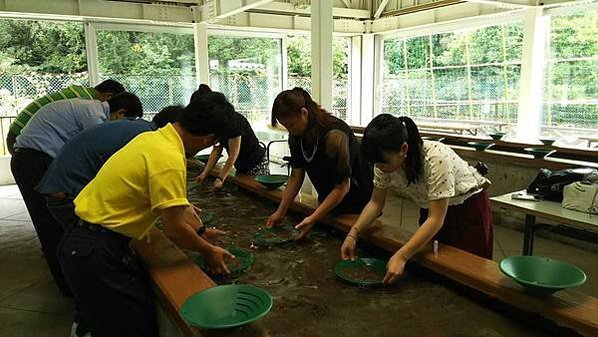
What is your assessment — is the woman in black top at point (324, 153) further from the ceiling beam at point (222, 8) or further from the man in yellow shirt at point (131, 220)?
the ceiling beam at point (222, 8)

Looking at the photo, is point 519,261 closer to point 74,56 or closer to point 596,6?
point 596,6

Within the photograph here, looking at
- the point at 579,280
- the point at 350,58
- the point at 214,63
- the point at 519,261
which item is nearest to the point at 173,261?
the point at 519,261

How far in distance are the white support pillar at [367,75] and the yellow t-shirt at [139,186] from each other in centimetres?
837

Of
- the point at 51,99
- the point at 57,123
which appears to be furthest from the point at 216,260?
the point at 51,99

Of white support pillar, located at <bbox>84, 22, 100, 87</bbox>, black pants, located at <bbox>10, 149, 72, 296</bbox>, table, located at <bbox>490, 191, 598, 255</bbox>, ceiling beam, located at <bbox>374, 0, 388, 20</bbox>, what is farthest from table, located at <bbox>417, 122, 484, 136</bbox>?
black pants, located at <bbox>10, 149, 72, 296</bbox>

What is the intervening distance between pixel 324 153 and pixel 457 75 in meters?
6.97

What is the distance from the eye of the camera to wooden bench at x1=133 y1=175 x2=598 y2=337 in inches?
49.4

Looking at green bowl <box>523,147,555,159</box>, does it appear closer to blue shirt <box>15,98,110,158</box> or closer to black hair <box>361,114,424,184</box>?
black hair <box>361,114,424,184</box>

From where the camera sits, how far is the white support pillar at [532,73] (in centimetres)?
632

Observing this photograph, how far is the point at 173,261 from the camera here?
170cm

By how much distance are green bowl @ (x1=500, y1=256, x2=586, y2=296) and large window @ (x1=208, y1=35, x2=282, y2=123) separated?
276 inches

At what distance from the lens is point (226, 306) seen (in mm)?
1312

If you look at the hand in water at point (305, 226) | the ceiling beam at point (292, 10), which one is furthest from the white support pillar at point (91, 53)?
the hand in water at point (305, 226)

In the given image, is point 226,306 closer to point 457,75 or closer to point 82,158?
point 82,158
